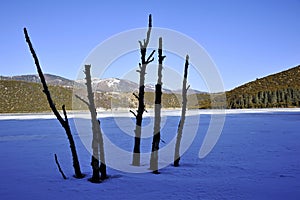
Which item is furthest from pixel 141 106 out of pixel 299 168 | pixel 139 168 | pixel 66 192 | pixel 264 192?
pixel 299 168

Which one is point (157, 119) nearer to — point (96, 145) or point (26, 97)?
point (96, 145)

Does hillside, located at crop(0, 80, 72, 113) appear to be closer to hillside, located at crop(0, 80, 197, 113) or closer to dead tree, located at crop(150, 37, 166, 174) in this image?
hillside, located at crop(0, 80, 197, 113)

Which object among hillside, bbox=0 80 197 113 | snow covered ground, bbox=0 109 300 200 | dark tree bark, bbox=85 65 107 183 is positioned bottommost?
snow covered ground, bbox=0 109 300 200

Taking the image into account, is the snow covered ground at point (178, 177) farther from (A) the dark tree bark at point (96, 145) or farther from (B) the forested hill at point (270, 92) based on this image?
(B) the forested hill at point (270, 92)

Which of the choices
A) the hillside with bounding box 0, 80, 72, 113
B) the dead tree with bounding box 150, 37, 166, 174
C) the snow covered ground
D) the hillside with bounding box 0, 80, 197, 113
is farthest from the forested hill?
the dead tree with bounding box 150, 37, 166, 174

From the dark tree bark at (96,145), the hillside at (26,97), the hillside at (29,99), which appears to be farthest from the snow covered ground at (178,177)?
the hillside at (26,97)

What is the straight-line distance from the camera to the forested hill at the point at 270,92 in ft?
155

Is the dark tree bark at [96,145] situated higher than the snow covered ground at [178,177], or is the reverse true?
the dark tree bark at [96,145]

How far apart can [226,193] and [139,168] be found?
130 inches

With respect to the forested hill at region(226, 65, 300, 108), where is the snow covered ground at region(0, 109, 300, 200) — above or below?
below

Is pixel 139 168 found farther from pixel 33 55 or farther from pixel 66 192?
pixel 33 55

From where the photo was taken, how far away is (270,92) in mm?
49344

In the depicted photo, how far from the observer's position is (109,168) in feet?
30.1

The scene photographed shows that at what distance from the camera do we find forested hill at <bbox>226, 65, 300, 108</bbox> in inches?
1861
